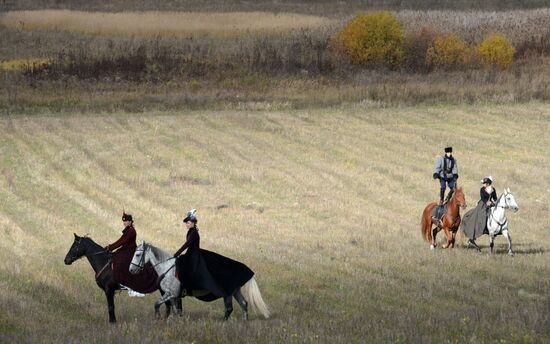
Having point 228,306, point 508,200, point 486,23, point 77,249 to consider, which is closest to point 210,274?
point 228,306

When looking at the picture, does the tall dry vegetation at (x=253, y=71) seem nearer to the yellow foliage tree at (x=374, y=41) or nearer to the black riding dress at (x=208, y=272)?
the yellow foliage tree at (x=374, y=41)

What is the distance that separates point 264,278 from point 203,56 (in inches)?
2358

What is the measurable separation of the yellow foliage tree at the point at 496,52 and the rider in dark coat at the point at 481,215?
5480 centimetres

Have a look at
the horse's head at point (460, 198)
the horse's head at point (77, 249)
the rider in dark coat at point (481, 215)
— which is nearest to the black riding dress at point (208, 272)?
the horse's head at point (77, 249)

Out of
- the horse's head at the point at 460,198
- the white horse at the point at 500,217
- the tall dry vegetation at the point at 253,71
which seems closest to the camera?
the white horse at the point at 500,217

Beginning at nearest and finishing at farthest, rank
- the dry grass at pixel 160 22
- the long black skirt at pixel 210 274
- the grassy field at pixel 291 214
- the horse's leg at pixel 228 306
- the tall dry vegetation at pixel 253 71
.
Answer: the long black skirt at pixel 210 274
the grassy field at pixel 291 214
the horse's leg at pixel 228 306
the tall dry vegetation at pixel 253 71
the dry grass at pixel 160 22

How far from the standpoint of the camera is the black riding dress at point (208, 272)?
17.1 meters

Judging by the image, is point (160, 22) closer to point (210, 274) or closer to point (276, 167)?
point (276, 167)

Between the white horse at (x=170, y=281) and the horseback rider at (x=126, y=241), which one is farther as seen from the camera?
the horseback rider at (x=126, y=241)

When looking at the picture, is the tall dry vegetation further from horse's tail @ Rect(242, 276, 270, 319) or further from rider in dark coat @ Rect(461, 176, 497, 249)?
horse's tail @ Rect(242, 276, 270, 319)

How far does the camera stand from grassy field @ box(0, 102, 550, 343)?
1727cm

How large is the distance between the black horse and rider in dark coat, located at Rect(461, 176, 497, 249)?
1077 cm

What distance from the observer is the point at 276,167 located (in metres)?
42.8

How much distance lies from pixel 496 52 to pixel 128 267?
6958 cm
